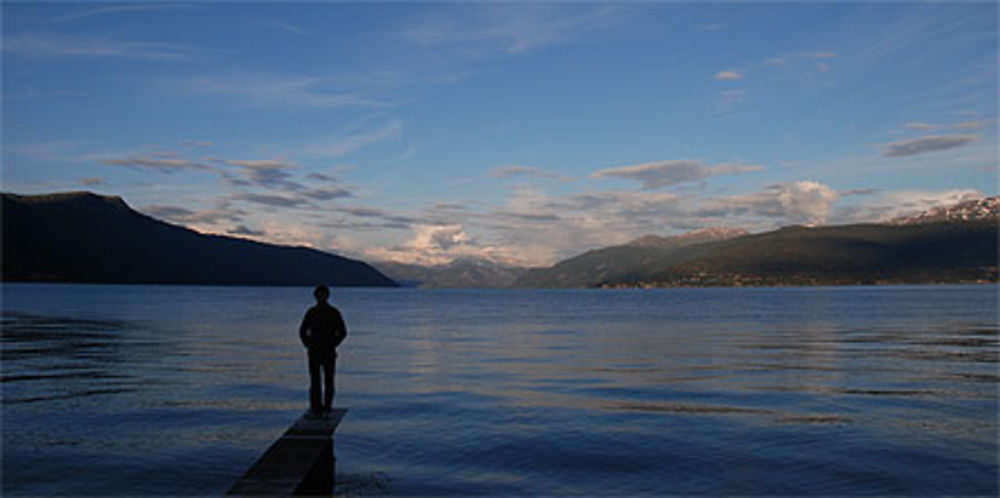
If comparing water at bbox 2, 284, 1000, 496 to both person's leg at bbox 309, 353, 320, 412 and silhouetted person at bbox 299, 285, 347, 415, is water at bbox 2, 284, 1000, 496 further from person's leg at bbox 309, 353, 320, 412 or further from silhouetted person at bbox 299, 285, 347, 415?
silhouetted person at bbox 299, 285, 347, 415

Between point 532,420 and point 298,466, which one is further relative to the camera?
point 532,420

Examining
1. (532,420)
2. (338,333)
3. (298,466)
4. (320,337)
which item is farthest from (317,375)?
(532,420)

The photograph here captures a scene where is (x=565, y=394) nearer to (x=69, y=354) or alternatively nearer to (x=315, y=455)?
(x=315, y=455)

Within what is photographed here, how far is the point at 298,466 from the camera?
1466cm

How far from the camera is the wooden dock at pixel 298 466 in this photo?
13398 mm

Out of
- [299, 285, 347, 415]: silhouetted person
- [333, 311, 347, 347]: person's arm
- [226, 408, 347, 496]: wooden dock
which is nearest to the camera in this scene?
[226, 408, 347, 496]: wooden dock

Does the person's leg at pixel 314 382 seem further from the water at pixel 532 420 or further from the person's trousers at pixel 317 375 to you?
the water at pixel 532 420

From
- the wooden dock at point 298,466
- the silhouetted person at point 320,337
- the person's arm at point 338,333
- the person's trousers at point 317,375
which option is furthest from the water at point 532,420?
the person's arm at point 338,333

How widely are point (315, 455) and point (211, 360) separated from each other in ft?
92.5

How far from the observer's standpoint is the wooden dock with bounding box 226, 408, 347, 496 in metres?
13.4

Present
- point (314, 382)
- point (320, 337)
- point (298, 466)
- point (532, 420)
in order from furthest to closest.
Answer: point (532, 420) → point (314, 382) → point (320, 337) → point (298, 466)

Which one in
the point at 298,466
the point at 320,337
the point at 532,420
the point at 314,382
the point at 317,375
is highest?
the point at 320,337

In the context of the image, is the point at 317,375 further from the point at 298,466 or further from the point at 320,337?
the point at 298,466

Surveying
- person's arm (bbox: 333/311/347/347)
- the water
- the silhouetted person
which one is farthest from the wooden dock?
person's arm (bbox: 333/311/347/347)
